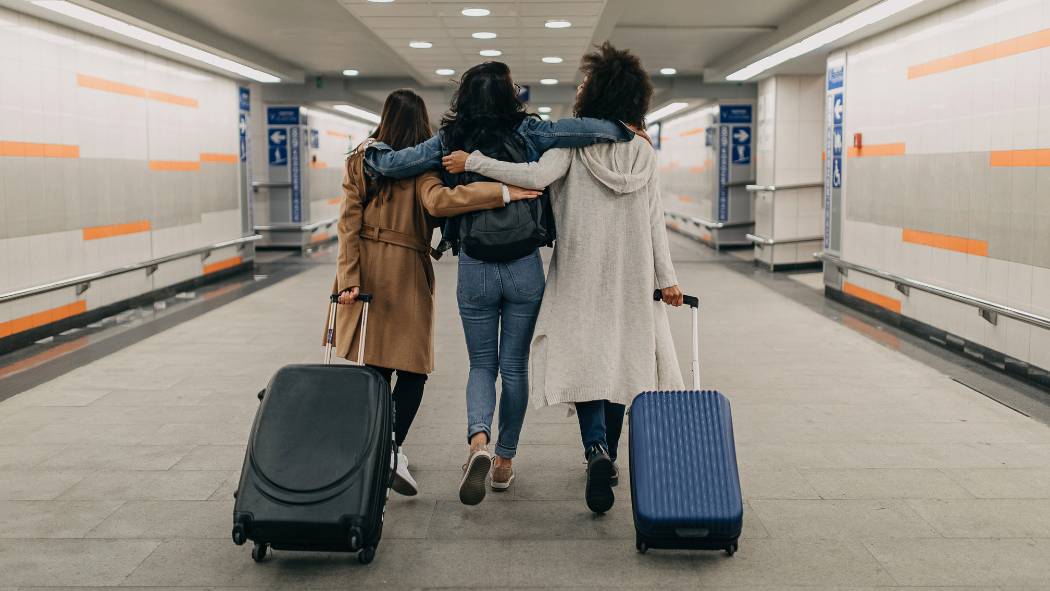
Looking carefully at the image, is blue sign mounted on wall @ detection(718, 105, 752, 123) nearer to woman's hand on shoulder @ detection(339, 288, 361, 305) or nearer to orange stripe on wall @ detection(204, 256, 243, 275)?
orange stripe on wall @ detection(204, 256, 243, 275)

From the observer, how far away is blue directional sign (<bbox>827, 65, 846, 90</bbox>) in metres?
10.1

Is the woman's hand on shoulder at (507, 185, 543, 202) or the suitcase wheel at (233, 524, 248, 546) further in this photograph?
the woman's hand on shoulder at (507, 185, 543, 202)

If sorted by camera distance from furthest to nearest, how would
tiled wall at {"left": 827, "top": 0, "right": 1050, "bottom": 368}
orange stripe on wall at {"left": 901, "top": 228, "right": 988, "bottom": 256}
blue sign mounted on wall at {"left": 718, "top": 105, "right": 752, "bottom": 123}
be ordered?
blue sign mounted on wall at {"left": 718, "top": 105, "right": 752, "bottom": 123}, orange stripe on wall at {"left": 901, "top": 228, "right": 988, "bottom": 256}, tiled wall at {"left": 827, "top": 0, "right": 1050, "bottom": 368}

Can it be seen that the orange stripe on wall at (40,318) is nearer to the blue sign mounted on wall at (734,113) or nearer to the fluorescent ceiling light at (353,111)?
the fluorescent ceiling light at (353,111)

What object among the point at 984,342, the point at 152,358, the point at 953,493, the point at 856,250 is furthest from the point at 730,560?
the point at 856,250

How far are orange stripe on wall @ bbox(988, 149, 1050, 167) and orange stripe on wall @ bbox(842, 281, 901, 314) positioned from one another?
1.98 meters

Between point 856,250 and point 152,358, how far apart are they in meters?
6.45

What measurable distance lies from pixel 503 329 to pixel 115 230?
676 cm

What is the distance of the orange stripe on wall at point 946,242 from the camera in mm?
6891

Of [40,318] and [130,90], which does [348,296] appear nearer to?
[40,318]

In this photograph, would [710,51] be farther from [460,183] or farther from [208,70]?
[460,183]

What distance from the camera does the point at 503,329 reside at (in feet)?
12.0

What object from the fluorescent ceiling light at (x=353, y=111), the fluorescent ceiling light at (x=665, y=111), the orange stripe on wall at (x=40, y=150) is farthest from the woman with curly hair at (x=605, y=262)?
the fluorescent ceiling light at (x=353, y=111)

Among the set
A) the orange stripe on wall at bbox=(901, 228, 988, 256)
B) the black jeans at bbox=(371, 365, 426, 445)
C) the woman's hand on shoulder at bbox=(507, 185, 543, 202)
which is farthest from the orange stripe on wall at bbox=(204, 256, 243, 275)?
the woman's hand on shoulder at bbox=(507, 185, 543, 202)
